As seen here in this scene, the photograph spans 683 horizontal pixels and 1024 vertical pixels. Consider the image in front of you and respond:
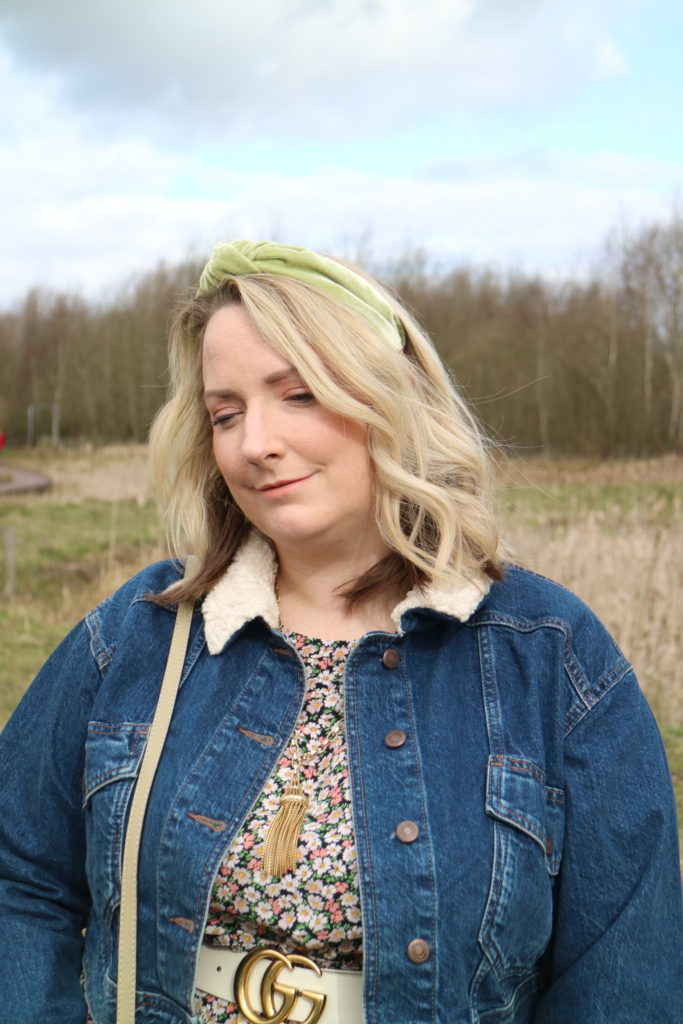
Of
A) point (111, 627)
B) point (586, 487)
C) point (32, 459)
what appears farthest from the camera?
point (32, 459)

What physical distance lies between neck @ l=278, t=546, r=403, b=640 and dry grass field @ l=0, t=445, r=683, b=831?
11.3 inches

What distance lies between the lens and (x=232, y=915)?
153cm

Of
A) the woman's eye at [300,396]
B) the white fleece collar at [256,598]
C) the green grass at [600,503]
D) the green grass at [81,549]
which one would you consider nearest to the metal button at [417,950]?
the white fleece collar at [256,598]

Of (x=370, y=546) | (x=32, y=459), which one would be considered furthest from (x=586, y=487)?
(x=32, y=459)

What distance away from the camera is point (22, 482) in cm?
1956

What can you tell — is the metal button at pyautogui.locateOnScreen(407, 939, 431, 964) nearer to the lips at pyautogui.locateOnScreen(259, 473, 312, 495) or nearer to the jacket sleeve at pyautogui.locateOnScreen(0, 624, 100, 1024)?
the jacket sleeve at pyautogui.locateOnScreen(0, 624, 100, 1024)

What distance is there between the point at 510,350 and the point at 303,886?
27899 millimetres

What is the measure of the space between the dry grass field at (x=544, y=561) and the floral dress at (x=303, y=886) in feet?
1.93

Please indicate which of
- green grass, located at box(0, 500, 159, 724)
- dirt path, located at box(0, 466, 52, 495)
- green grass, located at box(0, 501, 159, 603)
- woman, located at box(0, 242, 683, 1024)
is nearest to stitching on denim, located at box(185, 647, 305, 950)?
woman, located at box(0, 242, 683, 1024)

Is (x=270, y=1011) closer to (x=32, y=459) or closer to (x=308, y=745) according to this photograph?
(x=308, y=745)

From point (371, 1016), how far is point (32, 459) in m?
27.2

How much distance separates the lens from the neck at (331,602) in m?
1.75

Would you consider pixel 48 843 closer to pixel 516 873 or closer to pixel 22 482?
pixel 516 873

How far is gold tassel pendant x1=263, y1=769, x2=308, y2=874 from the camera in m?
1.49
